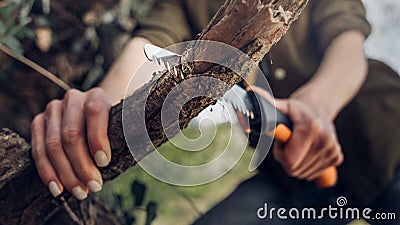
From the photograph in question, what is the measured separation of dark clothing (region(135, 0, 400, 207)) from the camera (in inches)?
69.7

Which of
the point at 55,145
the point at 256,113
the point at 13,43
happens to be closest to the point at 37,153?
the point at 55,145

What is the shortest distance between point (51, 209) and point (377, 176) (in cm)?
100

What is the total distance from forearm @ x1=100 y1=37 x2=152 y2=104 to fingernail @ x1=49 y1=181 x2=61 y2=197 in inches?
12.4

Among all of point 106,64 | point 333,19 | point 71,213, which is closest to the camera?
point 333,19

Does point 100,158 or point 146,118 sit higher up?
point 146,118

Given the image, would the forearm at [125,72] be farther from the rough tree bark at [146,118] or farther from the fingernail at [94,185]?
the fingernail at [94,185]

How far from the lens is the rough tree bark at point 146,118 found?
1.74 m

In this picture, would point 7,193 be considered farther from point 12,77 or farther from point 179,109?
point 179,109

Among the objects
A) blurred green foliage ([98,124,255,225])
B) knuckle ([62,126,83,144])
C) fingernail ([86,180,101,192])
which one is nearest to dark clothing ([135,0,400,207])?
blurred green foliage ([98,124,255,225])

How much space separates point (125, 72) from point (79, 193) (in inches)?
A: 16.1

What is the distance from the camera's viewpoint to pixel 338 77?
1.79 metres
